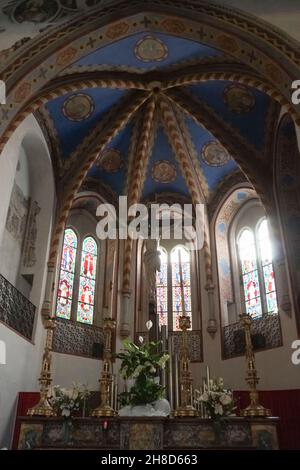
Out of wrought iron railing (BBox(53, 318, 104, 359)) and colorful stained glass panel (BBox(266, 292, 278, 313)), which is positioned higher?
colorful stained glass panel (BBox(266, 292, 278, 313))

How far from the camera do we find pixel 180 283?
14.6 meters

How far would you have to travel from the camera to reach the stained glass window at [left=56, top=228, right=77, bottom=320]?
12.8 meters

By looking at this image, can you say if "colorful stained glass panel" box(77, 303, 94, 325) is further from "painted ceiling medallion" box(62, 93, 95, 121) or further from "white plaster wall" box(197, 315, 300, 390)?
"painted ceiling medallion" box(62, 93, 95, 121)

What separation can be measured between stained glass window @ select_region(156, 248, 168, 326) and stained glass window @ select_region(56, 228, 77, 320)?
120 inches

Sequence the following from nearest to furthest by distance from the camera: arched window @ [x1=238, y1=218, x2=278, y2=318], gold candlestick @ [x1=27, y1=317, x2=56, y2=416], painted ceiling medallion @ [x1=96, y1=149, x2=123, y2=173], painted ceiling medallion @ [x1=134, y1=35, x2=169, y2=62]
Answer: gold candlestick @ [x1=27, y1=317, x2=56, y2=416]
painted ceiling medallion @ [x1=134, y1=35, x2=169, y2=62]
arched window @ [x1=238, y1=218, x2=278, y2=318]
painted ceiling medallion @ [x1=96, y1=149, x2=123, y2=173]

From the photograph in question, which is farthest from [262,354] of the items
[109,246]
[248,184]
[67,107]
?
[67,107]

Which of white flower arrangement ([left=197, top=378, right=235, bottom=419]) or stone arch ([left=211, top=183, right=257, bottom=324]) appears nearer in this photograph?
white flower arrangement ([left=197, top=378, right=235, bottom=419])

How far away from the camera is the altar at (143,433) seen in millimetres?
5941

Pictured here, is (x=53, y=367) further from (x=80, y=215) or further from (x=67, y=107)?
(x=67, y=107)

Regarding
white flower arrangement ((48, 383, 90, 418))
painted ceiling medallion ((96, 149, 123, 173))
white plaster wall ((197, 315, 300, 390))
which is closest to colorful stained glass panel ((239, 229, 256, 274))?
white plaster wall ((197, 315, 300, 390))

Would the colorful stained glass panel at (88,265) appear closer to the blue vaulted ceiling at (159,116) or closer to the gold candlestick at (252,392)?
the blue vaulted ceiling at (159,116)

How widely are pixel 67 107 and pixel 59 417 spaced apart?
8645mm

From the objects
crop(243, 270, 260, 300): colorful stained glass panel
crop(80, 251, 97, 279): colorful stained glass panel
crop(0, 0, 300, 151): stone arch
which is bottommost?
crop(243, 270, 260, 300): colorful stained glass panel

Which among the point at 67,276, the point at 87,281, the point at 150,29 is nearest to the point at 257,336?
the point at 87,281
